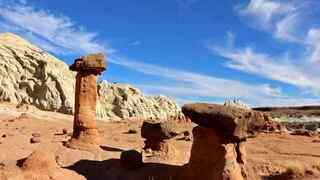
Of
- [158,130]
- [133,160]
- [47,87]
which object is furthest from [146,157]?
[47,87]

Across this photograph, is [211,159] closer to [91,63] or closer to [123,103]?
[91,63]

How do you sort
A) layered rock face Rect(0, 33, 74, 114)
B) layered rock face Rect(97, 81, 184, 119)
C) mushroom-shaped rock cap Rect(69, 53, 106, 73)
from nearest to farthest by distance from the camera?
1. mushroom-shaped rock cap Rect(69, 53, 106, 73)
2. layered rock face Rect(0, 33, 74, 114)
3. layered rock face Rect(97, 81, 184, 119)

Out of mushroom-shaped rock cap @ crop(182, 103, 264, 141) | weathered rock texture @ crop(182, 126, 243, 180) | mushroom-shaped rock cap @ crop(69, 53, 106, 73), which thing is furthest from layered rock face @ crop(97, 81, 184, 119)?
mushroom-shaped rock cap @ crop(182, 103, 264, 141)

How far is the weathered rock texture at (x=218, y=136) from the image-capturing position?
1361 centimetres

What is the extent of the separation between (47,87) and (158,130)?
2630 centimetres

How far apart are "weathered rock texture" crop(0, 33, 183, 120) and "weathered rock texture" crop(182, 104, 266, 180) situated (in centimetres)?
2874

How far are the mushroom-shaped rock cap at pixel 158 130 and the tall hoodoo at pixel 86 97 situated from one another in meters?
2.37

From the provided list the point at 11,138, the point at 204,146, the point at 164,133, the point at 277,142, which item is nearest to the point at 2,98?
the point at 11,138

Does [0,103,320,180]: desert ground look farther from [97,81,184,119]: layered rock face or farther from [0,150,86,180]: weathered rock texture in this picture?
[97,81,184,119]: layered rock face

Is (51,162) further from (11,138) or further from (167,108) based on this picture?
(167,108)

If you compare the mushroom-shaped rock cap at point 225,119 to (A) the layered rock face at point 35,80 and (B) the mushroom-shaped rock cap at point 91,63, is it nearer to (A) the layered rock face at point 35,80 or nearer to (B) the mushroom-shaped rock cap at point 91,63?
(B) the mushroom-shaped rock cap at point 91,63

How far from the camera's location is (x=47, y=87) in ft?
139

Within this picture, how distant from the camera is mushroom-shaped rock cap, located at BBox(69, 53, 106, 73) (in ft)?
63.6

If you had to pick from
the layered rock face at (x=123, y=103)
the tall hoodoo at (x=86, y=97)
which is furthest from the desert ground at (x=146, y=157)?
the layered rock face at (x=123, y=103)
